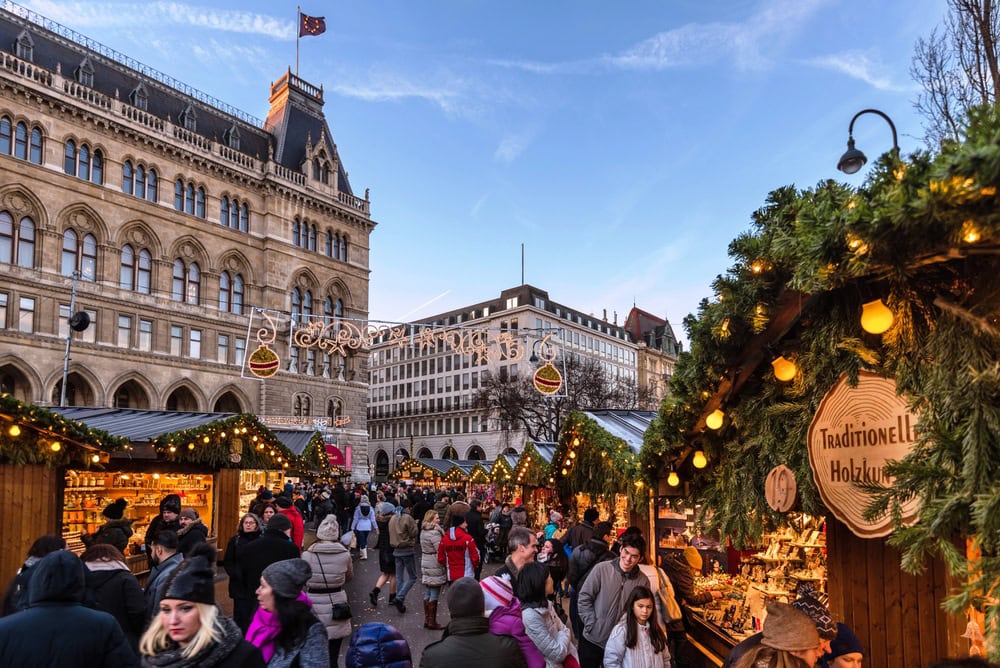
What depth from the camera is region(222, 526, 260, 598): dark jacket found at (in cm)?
639

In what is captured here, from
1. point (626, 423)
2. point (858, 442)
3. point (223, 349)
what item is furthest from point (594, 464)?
point (223, 349)

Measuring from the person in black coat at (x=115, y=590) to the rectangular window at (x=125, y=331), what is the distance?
2896cm

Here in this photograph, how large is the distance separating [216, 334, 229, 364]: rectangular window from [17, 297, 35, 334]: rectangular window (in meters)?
8.44

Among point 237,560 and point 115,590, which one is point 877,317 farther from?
point 237,560

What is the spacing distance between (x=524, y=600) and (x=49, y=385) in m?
28.8

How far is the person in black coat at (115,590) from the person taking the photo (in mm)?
4504

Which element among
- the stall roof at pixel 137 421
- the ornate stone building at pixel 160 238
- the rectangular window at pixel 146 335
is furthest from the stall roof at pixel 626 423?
the rectangular window at pixel 146 335

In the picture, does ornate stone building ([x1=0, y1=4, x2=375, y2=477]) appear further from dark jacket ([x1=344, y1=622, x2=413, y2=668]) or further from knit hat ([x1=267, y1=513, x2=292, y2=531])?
dark jacket ([x1=344, y1=622, x2=413, y2=668])

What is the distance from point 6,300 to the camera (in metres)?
26.6

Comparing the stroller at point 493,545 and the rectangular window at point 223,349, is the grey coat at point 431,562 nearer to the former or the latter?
the stroller at point 493,545

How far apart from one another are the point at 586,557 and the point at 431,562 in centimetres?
322

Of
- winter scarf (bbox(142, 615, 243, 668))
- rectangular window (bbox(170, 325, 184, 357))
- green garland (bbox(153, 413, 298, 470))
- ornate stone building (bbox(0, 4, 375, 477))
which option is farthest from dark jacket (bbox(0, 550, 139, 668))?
rectangular window (bbox(170, 325, 184, 357))

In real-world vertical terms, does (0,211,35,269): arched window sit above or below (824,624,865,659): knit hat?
above

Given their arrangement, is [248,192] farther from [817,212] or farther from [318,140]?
[817,212]
